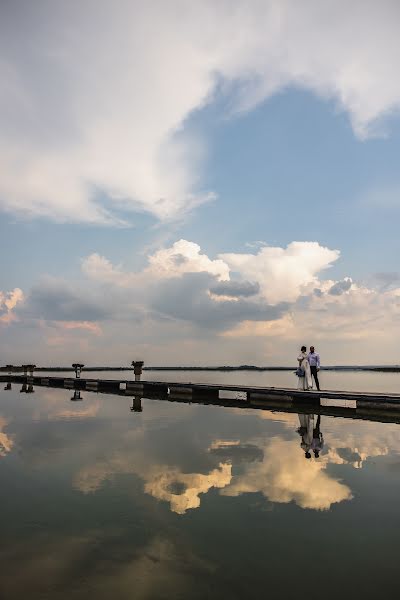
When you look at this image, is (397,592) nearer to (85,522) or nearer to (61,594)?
(61,594)

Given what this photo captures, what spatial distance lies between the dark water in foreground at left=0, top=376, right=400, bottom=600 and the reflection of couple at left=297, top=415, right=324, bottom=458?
16 centimetres

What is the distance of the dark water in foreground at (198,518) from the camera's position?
4117 mm

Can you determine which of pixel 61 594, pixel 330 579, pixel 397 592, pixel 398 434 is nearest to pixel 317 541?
pixel 330 579

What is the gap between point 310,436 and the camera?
12.1 m

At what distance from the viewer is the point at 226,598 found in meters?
3.77


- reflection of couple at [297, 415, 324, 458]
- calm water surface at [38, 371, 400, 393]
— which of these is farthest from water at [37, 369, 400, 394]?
reflection of couple at [297, 415, 324, 458]

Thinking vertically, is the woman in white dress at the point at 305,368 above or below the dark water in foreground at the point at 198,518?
above

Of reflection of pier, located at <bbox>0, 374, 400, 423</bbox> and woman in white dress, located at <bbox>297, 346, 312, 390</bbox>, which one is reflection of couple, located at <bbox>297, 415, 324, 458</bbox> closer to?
reflection of pier, located at <bbox>0, 374, 400, 423</bbox>

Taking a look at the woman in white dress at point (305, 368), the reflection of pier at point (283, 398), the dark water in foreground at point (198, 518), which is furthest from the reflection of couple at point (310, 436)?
the woman in white dress at point (305, 368)

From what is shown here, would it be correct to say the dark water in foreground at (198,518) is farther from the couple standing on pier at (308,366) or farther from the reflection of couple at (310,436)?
the couple standing on pier at (308,366)

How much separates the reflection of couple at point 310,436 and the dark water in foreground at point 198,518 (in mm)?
164

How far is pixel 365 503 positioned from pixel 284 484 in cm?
143

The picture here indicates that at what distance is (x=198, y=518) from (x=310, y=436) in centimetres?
717


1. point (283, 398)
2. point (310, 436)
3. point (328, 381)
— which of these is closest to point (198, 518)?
point (310, 436)
